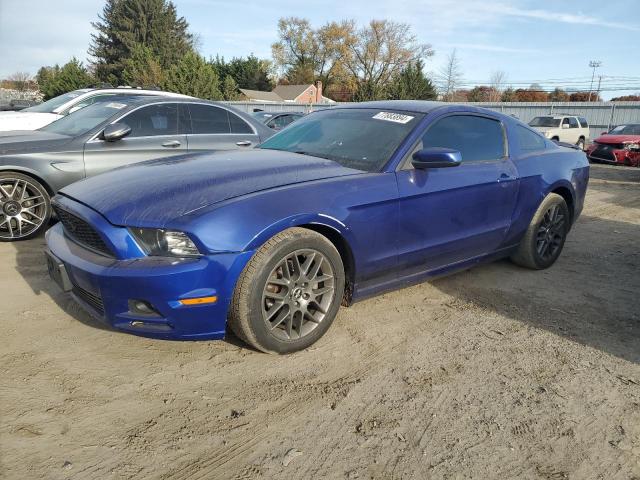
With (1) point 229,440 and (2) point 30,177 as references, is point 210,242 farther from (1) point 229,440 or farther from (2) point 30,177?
(2) point 30,177

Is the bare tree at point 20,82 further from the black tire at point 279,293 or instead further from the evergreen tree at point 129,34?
the black tire at point 279,293

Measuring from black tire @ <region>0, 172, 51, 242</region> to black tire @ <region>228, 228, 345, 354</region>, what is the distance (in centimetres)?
330

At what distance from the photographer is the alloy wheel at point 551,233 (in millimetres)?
4562

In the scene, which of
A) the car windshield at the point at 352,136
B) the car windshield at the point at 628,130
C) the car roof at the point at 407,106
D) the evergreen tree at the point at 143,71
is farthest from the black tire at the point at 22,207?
the evergreen tree at the point at 143,71

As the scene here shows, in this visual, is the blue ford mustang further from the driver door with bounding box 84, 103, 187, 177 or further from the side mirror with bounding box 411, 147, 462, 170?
the driver door with bounding box 84, 103, 187, 177

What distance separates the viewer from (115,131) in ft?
16.8

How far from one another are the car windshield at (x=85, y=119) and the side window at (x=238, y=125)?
1.29 meters

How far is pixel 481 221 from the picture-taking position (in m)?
3.81

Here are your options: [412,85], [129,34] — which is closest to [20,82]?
[129,34]

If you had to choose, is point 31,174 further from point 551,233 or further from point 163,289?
point 551,233

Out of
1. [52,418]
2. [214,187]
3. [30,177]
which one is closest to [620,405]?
[214,187]

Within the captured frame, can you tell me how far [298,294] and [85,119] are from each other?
4194 mm

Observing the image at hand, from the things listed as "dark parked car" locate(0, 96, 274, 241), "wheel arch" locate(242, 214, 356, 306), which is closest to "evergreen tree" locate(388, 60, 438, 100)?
"dark parked car" locate(0, 96, 274, 241)

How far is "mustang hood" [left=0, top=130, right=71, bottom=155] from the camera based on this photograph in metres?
4.88
